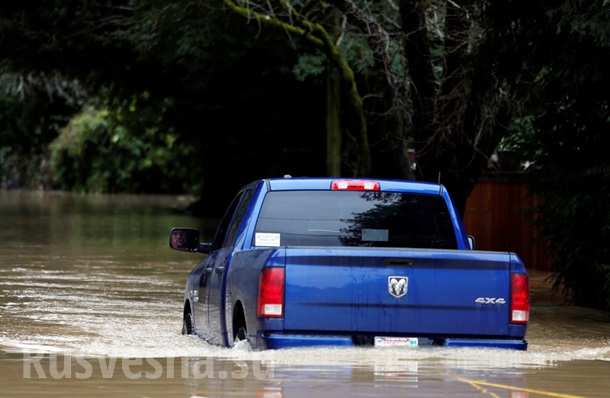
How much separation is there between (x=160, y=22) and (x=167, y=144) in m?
52.3

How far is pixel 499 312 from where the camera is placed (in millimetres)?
11039

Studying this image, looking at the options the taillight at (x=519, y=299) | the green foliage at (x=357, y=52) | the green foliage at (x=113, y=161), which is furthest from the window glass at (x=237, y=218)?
the green foliage at (x=113, y=161)

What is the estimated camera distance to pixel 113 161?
290 ft

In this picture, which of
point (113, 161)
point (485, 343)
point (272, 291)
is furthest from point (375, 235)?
point (113, 161)

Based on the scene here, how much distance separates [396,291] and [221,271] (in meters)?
2.00

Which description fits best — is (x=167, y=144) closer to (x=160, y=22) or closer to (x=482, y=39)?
(x=160, y=22)

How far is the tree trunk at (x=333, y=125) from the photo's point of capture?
32.8 m

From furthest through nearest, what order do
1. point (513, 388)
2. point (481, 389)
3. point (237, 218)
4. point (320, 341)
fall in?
point (237, 218) < point (320, 341) < point (513, 388) < point (481, 389)

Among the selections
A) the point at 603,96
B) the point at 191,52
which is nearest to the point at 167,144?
the point at 191,52

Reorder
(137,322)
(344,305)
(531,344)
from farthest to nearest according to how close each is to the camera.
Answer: (137,322) → (531,344) → (344,305)

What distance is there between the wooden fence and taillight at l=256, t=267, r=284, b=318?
14.7 metres

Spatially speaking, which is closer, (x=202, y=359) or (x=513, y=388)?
(x=513, y=388)

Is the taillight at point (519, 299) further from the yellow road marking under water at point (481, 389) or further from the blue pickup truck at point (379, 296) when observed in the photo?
the yellow road marking under water at point (481, 389)

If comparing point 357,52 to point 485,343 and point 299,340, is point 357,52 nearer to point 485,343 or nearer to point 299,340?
point 485,343
